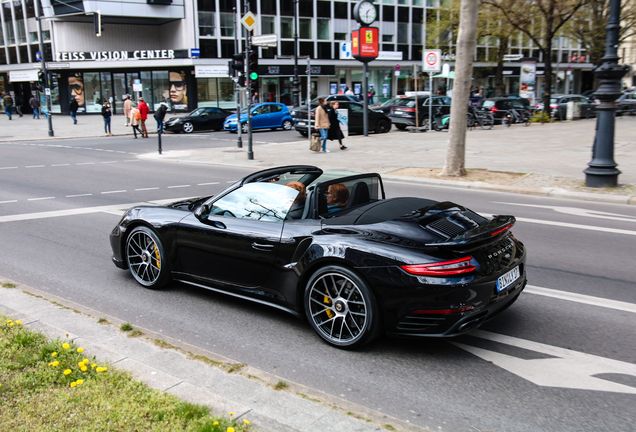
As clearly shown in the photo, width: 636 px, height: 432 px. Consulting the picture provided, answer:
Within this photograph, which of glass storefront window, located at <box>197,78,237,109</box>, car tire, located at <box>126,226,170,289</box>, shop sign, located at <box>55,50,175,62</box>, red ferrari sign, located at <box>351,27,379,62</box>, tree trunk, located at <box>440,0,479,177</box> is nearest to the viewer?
car tire, located at <box>126,226,170,289</box>

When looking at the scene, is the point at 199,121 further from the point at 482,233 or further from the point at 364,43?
the point at 482,233

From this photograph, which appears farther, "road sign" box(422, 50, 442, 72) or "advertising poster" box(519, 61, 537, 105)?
"advertising poster" box(519, 61, 537, 105)

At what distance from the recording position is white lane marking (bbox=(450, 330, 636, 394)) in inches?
149

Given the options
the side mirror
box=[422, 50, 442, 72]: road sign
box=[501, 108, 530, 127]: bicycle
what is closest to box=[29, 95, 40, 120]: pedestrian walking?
box=[422, 50, 442, 72]: road sign

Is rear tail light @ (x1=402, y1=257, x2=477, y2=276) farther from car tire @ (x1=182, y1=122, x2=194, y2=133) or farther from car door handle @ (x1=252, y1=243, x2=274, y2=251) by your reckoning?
car tire @ (x1=182, y1=122, x2=194, y2=133)

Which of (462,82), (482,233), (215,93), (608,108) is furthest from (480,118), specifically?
(215,93)

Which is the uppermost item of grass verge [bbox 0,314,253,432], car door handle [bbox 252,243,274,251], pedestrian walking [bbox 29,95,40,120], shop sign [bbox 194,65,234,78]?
shop sign [bbox 194,65,234,78]

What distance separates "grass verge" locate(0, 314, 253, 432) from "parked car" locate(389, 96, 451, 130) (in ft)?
83.3

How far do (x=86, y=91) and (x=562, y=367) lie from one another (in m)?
47.0

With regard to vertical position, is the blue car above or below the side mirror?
above

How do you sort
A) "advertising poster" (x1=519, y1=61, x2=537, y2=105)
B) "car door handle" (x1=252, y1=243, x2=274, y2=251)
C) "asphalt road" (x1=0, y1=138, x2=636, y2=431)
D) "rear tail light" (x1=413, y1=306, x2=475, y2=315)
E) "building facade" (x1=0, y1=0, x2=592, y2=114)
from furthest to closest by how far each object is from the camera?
"building facade" (x1=0, y1=0, x2=592, y2=114), "advertising poster" (x1=519, y1=61, x2=537, y2=105), "car door handle" (x1=252, y1=243, x2=274, y2=251), "rear tail light" (x1=413, y1=306, x2=475, y2=315), "asphalt road" (x1=0, y1=138, x2=636, y2=431)

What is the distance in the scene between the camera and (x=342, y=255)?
4223 mm

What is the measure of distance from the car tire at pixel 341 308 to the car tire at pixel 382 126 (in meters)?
22.9

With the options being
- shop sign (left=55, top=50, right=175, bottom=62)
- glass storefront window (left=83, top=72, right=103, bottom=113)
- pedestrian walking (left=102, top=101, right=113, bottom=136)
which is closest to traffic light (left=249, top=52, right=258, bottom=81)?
pedestrian walking (left=102, top=101, right=113, bottom=136)
